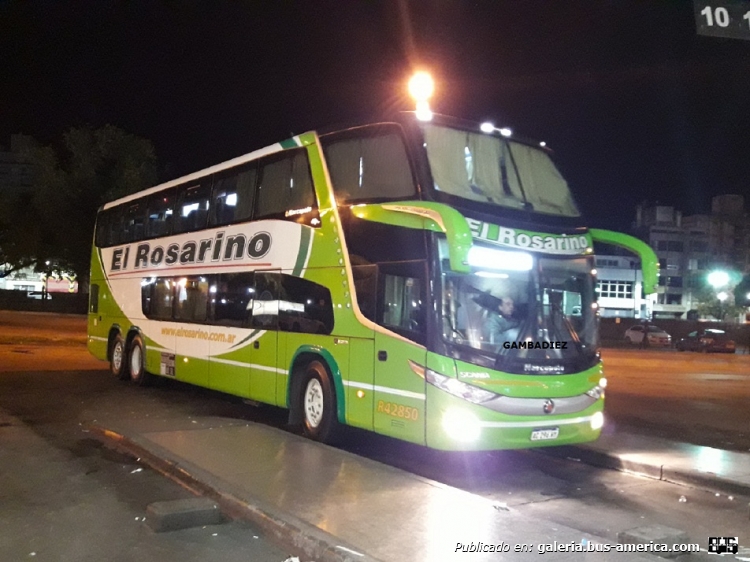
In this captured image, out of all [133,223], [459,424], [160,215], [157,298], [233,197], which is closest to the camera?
[459,424]

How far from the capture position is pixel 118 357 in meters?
17.1

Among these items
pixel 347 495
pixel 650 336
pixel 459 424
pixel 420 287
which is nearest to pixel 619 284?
pixel 650 336

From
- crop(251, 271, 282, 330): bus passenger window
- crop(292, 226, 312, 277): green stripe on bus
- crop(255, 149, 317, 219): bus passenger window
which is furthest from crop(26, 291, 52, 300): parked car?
crop(292, 226, 312, 277): green stripe on bus

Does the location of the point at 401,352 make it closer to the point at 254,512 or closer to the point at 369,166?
the point at 369,166

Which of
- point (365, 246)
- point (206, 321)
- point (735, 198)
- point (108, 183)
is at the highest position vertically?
point (735, 198)

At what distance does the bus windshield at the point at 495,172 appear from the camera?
866 cm

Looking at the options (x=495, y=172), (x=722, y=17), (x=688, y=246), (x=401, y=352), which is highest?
(x=688, y=246)

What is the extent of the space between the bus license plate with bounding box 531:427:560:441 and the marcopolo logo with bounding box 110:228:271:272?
16.9ft

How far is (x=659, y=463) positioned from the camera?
8961mm

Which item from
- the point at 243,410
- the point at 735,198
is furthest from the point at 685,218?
the point at 243,410

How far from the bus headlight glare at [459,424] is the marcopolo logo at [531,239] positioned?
2.03m

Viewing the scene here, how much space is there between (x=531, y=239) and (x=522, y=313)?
0.94 meters

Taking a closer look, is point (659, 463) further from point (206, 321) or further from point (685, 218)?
point (685, 218)

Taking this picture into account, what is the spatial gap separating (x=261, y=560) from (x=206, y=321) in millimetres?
8130
